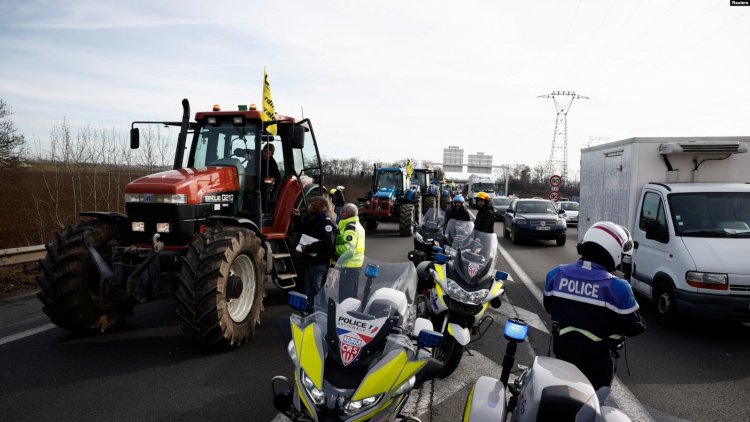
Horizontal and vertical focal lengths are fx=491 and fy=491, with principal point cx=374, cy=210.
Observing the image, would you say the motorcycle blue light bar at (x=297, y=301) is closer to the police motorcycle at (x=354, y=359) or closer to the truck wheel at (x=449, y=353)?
the police motorcycle at (x=354, y=359)

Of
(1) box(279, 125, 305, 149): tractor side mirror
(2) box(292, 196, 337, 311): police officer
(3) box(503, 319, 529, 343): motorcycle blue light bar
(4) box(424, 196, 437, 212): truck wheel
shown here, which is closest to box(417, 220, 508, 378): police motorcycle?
(2) box(292, 196, 337, 311): police officer

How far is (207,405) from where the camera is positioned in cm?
433

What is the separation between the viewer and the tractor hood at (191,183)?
617 cm

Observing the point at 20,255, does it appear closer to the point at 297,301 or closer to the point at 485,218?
the point at 297,301

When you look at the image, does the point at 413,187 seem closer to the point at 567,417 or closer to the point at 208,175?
the point at 208,175

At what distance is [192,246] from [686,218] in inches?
276

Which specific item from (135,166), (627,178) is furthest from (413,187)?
(627,178)

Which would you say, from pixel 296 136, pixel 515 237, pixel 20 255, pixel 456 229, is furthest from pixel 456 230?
pixel 515 237

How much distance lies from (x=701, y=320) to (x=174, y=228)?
307 inches

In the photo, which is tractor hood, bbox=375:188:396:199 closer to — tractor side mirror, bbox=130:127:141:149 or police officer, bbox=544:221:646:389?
tractor side mirror, bbox=130:127:141:149

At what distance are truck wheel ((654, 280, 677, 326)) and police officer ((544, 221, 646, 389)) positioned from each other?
435 centimetres

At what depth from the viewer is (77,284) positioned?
5840mm

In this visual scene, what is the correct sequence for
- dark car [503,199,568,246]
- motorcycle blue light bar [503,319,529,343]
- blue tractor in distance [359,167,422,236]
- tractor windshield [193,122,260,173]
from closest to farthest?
motorcycle blue light bar [503,319,529,343], tractor windshield [193,122,260,173], dark car [503,199,568,246], blue tractor in distance [359,167,422,236]

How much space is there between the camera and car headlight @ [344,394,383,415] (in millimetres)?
3020
